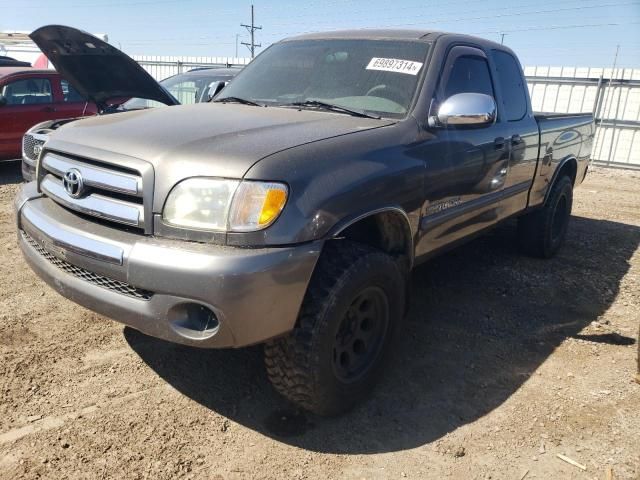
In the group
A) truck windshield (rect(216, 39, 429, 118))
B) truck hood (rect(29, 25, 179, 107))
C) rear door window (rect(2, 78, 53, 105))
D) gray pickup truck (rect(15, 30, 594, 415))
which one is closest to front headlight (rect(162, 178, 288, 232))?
gray pickup truck (rect(15, 30, 594, 415))

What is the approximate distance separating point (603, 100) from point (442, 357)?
11.1 metres

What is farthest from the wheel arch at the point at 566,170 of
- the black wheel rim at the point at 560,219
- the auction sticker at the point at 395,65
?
the auction sticker at the point at 395,65

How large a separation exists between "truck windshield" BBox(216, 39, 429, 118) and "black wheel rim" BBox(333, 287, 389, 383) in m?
1.06

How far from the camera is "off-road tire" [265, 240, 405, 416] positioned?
91.8 inches

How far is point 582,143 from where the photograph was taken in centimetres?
554

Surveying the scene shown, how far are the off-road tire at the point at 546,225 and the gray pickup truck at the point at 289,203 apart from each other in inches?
63.1

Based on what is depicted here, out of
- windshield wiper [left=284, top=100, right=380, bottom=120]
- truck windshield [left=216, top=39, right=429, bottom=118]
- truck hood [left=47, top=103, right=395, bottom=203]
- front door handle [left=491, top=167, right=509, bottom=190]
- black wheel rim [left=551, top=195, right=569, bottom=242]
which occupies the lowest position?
black wheel rim [left=551, top=195, right=569, bottom=242]

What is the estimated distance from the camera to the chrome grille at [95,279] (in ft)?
7.33

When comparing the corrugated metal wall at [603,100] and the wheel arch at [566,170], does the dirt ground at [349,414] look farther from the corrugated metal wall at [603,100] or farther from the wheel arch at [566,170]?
the corrugated metal wall at [603,100]

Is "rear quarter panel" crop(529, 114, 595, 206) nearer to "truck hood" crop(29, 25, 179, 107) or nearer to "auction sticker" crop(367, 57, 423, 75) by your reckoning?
"auction sticker" crop(367, 57, 423, 75)

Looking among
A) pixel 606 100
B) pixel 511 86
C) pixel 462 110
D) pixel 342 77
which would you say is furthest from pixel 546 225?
pixel 606 100

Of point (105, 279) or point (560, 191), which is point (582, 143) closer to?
point (560, 191)

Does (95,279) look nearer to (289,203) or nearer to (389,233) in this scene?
(289,203)

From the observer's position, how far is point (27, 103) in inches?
317
